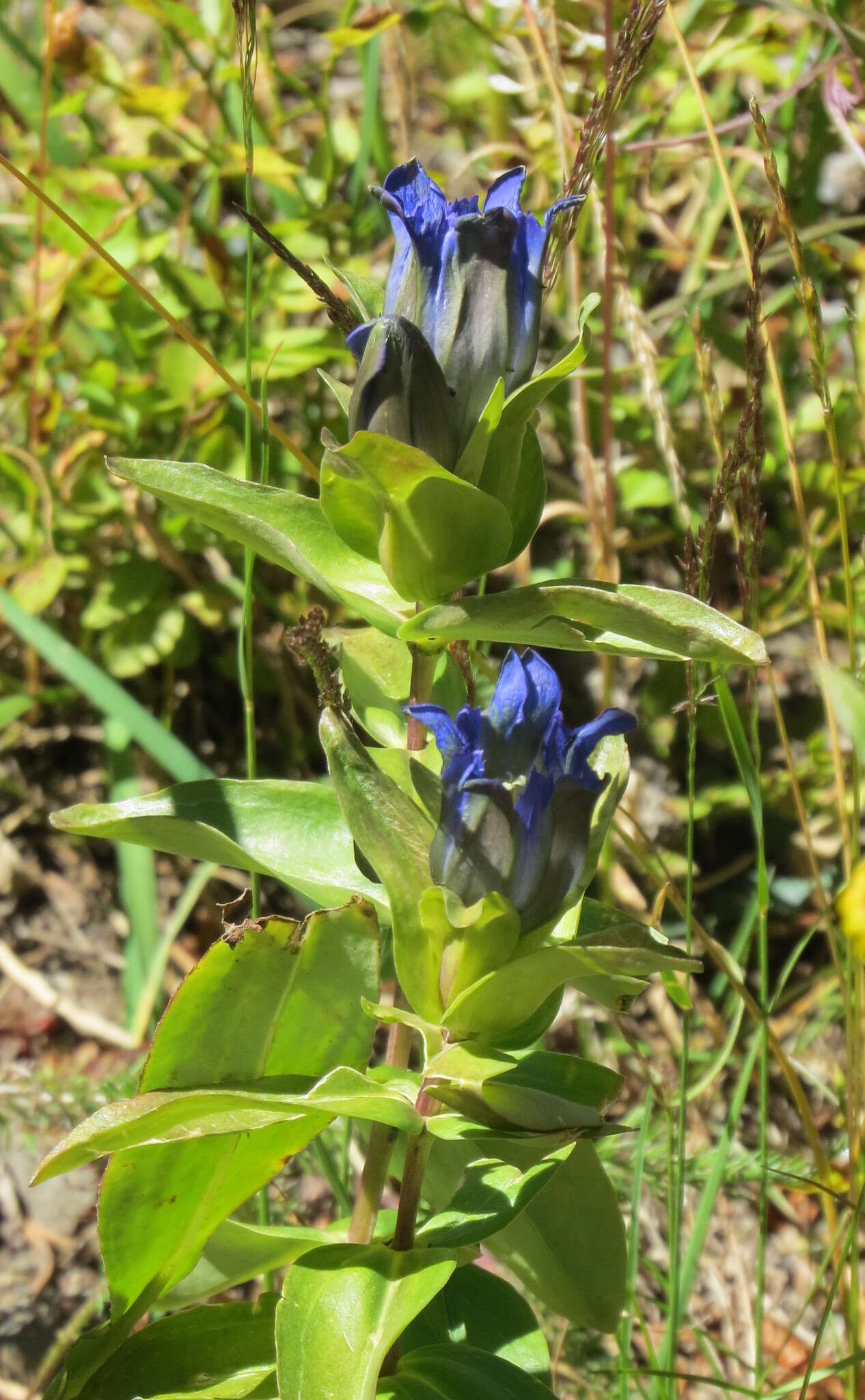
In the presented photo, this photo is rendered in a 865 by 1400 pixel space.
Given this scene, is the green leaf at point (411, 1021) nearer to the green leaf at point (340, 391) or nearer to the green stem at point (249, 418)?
the green stem at point (249, 418)

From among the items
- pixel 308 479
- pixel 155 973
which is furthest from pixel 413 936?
pixel 308 479

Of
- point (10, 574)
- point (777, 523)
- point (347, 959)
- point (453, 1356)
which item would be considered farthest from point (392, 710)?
point (777, 523)

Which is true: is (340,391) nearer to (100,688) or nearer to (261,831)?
(261,831)

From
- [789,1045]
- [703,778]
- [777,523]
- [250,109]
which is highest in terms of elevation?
[250,109]

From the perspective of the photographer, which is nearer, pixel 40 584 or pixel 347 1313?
pixel 347 1313

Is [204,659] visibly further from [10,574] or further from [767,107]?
[767,107]

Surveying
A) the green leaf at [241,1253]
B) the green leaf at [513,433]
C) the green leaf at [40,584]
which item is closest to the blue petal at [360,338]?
the green leaf at [513,433]

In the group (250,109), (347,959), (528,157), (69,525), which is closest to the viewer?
(347,959)
